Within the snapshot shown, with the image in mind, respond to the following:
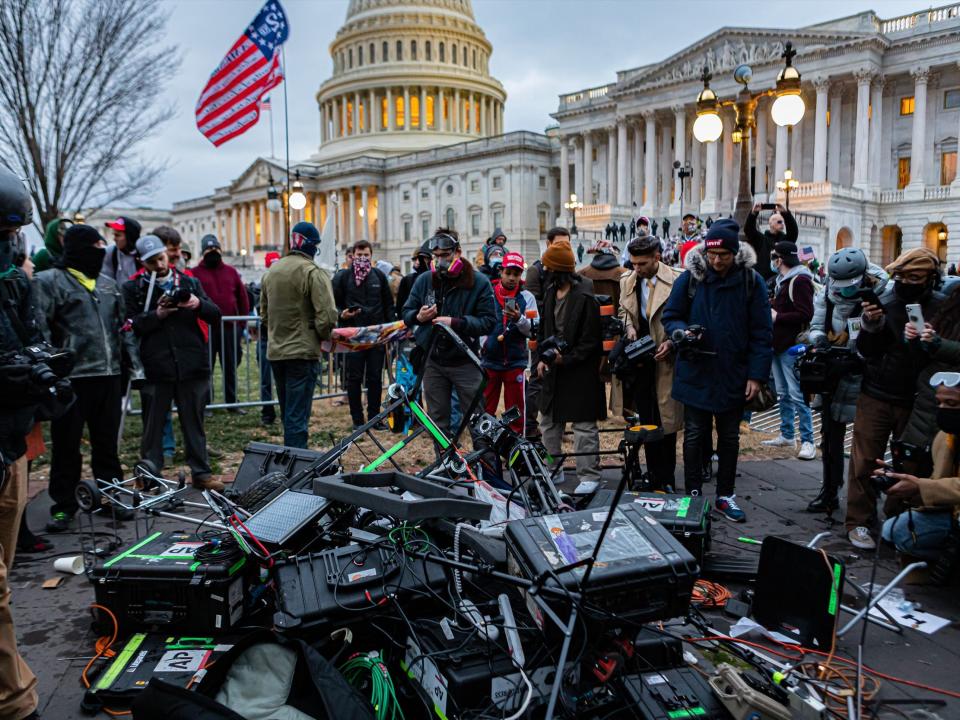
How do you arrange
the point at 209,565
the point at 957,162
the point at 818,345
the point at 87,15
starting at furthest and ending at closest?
the point at 957,162
the point at 87,15
the point at 818,345
the point at 209,565

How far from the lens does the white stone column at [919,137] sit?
4247 cm

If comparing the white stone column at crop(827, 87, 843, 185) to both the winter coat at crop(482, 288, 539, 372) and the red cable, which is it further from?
the red cable

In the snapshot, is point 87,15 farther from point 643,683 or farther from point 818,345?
point 643,683

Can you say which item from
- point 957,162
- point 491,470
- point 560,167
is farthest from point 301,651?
point 560,167

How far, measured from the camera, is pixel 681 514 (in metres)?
4.29

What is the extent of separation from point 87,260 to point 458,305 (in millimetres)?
3147

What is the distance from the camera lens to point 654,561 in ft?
8.73

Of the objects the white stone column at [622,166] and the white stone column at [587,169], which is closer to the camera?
the white stone column at [622,166]

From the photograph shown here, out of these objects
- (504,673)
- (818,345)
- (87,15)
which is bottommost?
(504,673)

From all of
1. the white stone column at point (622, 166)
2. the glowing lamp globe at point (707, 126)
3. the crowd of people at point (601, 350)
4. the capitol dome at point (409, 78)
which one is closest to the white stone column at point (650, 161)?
the white stone column at point (622, 166)

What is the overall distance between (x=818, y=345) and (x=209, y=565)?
4.52m

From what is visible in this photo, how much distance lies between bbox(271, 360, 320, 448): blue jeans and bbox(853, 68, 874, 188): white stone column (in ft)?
153

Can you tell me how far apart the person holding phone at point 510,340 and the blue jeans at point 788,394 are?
3028 mm

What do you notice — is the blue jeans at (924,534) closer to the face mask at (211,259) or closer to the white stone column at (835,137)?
the face mask at (211,259)
